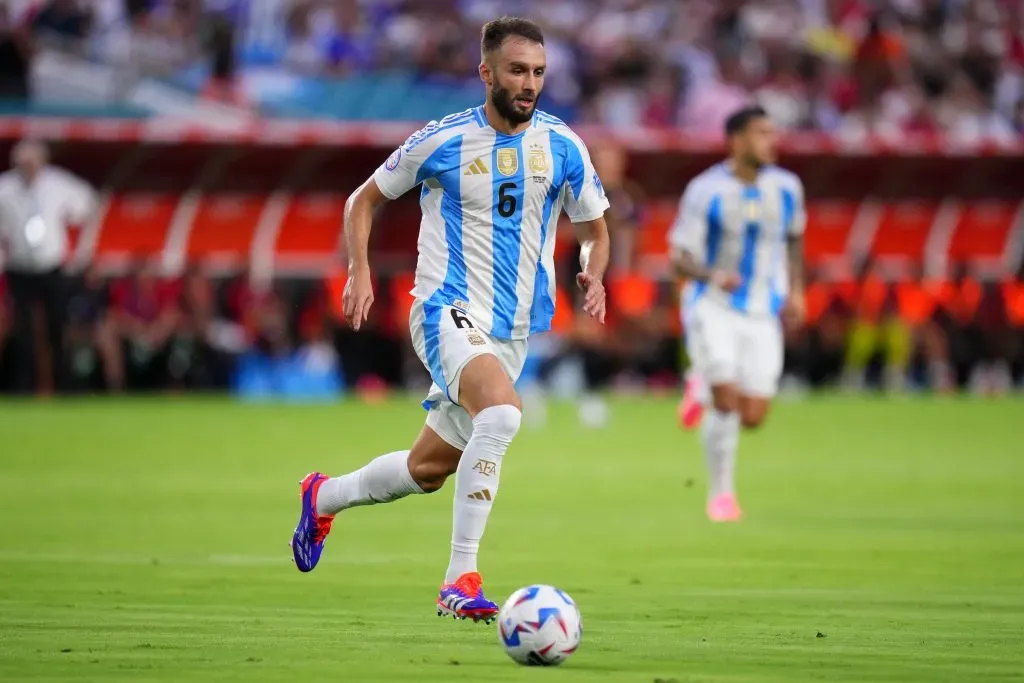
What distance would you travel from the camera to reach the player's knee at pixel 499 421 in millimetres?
7555

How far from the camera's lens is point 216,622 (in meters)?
7.38

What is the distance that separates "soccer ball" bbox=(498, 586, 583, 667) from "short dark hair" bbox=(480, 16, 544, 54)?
7.90ft

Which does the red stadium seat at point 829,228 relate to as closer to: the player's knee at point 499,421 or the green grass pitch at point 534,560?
the green grass pitch at point 534,560

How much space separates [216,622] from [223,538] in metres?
3.49

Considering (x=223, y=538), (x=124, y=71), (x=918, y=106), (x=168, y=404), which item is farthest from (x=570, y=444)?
(x=918, y=106)

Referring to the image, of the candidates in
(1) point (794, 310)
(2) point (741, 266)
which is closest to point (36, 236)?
(2) point (741, 266)

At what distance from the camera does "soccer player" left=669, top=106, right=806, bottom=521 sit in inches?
500

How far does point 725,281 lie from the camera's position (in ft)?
41.0

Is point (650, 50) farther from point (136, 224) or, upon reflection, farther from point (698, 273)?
point (698, 273)

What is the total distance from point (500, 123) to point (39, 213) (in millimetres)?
Result: 14510

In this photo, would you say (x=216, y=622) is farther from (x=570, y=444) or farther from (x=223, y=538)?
(x=570, y=444)

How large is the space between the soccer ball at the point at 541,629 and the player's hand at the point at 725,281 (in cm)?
623

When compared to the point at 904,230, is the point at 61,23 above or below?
above

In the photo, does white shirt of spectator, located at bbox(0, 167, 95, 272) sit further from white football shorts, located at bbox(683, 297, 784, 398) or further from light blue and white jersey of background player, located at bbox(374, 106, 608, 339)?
light blue and white jersey of background player, located at bbox(374, 106, 608, 339)
